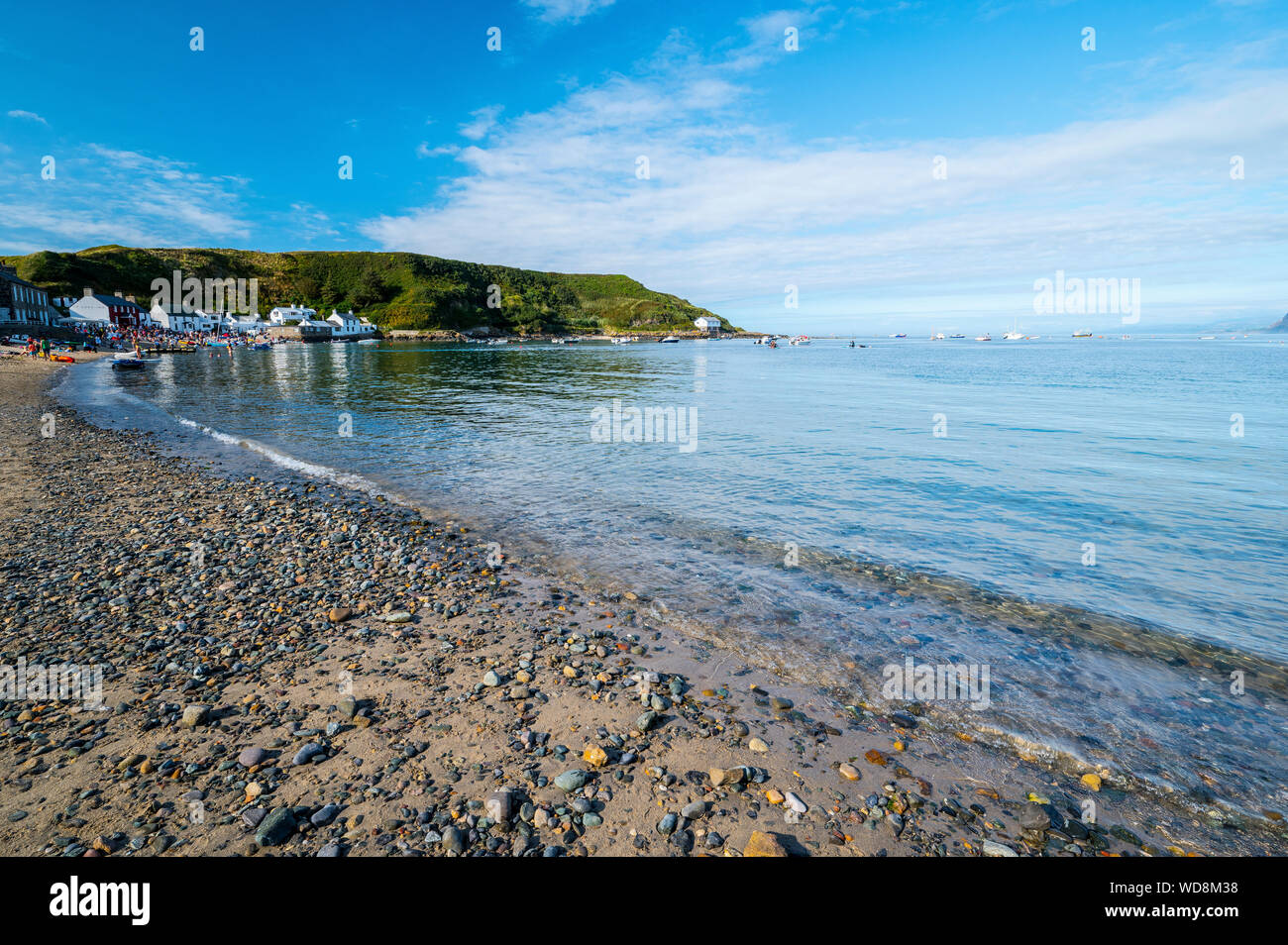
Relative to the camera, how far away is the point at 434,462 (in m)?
21.5

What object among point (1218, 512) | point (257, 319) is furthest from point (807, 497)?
point (257, 319)

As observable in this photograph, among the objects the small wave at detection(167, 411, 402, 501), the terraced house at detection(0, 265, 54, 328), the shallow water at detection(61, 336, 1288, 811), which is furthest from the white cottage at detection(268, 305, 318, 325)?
the small wave at detection(167, 411, 402, 501)

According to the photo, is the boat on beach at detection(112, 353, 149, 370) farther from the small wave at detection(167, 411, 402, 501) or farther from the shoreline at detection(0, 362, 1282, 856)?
the shoreline at detection(0, 362, 1282, 856)

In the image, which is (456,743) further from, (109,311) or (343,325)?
(343,325)

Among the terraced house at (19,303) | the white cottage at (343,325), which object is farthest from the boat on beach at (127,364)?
the white cottage at (343,325)

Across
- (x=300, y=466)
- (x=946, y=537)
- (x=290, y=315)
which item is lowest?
(x=946, y=537)

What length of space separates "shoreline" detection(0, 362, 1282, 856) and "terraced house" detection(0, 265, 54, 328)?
127282 mm

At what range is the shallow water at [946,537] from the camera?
24.4 feet

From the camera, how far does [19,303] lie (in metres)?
98.2

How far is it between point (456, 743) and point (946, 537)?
12.4 metres

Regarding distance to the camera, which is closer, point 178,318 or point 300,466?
point 300,466

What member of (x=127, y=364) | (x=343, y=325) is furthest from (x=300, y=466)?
(x=343, y=325)

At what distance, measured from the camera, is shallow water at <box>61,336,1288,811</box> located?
7430 mm

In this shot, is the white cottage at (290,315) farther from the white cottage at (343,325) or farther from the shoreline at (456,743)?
the shoreline at (456,743)
